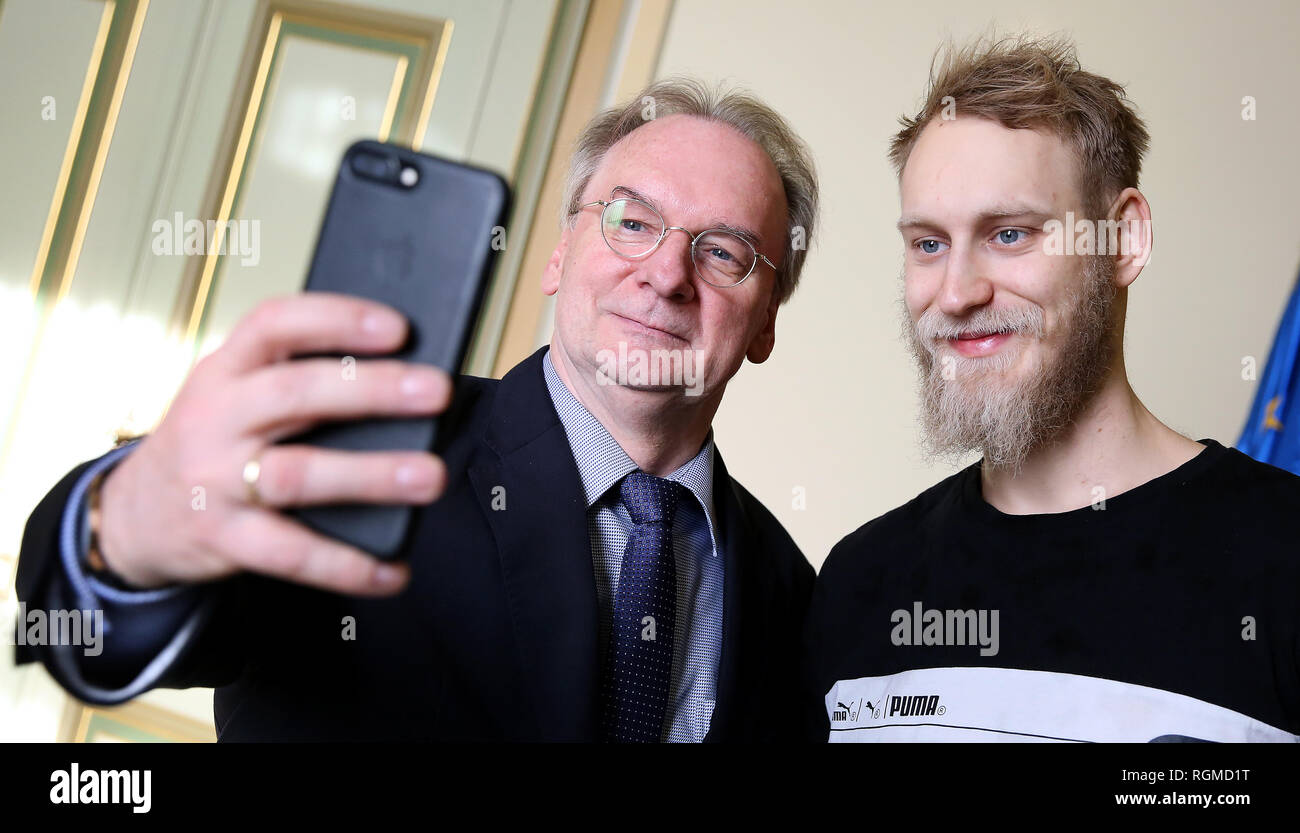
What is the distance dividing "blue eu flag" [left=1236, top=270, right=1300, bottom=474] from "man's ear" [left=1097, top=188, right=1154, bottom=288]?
1.01 meters

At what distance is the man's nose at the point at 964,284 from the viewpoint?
993mm

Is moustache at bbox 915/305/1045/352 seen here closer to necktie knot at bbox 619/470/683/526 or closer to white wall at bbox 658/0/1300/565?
necktie knot at bbox 619/470/683/526

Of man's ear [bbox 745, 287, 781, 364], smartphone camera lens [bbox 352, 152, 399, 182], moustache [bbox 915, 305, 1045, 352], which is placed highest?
moustache [bbox 915, 305, 1045, 352]

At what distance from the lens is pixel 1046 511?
3.34ft

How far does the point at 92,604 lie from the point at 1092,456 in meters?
0.89

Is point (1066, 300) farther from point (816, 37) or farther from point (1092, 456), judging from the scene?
point (816, 37)

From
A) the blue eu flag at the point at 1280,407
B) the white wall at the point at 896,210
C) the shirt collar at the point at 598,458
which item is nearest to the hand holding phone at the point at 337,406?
the shirt collar at the point at 598,458

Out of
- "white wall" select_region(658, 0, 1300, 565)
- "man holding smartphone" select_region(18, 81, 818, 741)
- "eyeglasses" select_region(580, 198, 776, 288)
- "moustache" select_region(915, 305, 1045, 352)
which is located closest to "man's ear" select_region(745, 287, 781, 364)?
"man holding smartphone" select_region(18, 81, 818, 741)

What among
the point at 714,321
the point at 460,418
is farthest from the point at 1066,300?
the point at 460,418

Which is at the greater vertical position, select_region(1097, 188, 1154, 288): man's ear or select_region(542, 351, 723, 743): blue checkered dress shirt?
select_region(1097, 188, 1154, 288): man's ear

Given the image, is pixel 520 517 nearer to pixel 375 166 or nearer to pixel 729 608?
pixel 729 608

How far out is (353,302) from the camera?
0.44 m

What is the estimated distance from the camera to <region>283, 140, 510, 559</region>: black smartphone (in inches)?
17.4
